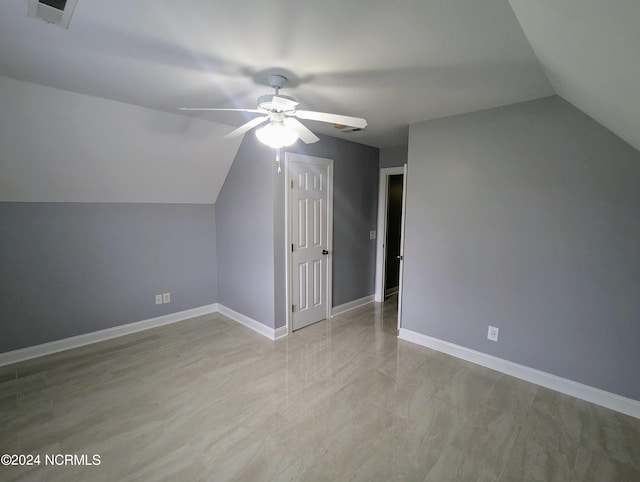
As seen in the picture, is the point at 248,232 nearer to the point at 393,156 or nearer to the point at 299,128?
the point at 299,128

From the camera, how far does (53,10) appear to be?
4.42 feet

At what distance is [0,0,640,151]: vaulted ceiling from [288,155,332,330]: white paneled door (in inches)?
45.7

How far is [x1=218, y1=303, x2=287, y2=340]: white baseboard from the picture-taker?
3439 millimetres

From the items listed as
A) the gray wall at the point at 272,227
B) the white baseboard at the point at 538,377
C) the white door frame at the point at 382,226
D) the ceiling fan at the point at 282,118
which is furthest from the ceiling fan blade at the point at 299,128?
the white door frame at the point at 382,226

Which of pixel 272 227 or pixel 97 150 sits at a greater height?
pixel 97 150

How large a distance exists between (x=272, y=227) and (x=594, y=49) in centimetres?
275

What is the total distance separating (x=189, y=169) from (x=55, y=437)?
271 centimetres

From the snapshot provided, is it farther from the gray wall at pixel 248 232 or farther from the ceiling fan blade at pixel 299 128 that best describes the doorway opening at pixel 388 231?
the ceiling fan blade at pixel 299 128

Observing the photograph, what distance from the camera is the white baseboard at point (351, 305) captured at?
4148 millimetres

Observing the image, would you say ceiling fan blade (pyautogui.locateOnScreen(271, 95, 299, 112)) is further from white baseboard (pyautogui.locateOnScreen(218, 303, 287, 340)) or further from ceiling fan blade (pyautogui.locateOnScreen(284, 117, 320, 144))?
white baseboard (pyautogui.locateOnScreen(218, 303, 287, 340))

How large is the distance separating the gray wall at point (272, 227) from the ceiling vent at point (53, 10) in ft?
6.31

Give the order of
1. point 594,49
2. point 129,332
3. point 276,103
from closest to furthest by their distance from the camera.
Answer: point 594,49 < point 276,103 < point 129,332

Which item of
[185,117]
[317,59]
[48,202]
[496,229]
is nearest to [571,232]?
[496,229]

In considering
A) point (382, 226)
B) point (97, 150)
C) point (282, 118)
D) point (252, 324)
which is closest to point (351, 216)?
point (382, 226)
